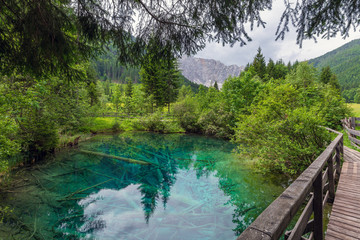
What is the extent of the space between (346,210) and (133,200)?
656 cm

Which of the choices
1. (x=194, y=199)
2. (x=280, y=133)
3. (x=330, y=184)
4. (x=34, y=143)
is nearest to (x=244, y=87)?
(x=280, y=133)

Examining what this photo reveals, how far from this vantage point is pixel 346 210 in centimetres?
283

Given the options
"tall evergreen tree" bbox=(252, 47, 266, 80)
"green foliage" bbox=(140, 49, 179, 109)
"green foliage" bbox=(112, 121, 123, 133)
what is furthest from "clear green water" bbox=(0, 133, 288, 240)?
"tall evergreen tree" bbox=(252, 47, 266, 80)

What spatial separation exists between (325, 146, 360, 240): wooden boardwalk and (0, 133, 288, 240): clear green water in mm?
2796

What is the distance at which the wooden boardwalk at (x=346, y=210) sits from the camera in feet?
7.32

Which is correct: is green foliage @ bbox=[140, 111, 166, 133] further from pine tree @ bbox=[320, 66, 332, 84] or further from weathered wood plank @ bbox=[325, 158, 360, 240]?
pine tree @ bbox=[320, 66, 332, 84]

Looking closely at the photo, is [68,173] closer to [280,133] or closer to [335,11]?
[280,133]

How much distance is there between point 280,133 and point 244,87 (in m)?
17.6

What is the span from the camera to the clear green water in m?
5.09

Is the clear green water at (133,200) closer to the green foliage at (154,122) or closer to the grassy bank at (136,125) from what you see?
the grassy bank at (136,125)

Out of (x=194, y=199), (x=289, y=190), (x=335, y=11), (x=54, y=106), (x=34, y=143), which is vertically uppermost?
(x=335, y=11)

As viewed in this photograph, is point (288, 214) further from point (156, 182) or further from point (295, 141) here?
point (156, 182)

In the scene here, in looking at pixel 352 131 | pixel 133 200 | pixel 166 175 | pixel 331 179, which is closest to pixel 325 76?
pixel 352 131

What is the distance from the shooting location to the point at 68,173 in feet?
29.7
